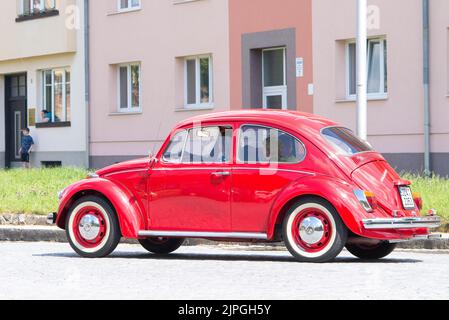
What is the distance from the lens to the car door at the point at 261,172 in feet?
40.4

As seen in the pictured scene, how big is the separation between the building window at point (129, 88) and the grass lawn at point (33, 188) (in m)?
4.36

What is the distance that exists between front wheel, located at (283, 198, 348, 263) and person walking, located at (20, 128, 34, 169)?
2345 cm

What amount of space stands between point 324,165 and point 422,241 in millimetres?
2785

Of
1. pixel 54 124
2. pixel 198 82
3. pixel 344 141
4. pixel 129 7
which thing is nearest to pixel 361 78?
pixel 344 141

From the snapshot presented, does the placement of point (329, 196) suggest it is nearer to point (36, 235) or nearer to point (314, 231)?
point (314, 231)

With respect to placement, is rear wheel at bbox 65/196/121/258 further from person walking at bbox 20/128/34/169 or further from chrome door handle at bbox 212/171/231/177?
person walking at bbox 20/128/34/169

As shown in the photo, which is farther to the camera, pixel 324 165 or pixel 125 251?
pixel 125 251

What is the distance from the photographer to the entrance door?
36844 mm

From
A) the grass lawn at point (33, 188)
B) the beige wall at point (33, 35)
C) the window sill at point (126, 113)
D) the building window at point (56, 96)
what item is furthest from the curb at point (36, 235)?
the building window at point (56, 96)

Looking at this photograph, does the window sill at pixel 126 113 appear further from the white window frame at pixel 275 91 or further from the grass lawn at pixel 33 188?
the white window frame at pixel 275 91

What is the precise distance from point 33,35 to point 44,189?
13.4 metres

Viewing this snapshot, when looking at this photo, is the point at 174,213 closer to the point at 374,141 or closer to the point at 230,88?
the point at 374,141

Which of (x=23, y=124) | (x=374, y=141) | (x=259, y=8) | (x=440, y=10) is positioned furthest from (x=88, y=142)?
(x=440, y=10)

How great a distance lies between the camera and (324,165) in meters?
12.2
